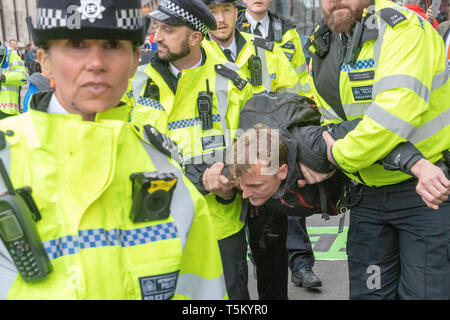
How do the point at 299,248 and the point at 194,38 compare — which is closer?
the point at 194,38

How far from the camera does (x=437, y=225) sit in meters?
2.81

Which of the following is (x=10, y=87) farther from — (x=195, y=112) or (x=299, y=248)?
(x=195, y=112)

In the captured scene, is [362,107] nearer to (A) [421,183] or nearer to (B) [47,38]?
(A) [421,183]

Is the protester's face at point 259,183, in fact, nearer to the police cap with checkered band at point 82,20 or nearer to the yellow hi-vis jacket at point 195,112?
the yellow hi-vis jacket at point 195,112

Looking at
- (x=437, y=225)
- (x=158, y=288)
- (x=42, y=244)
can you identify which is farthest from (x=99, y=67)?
(x=437, y=225)

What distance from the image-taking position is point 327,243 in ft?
18.1

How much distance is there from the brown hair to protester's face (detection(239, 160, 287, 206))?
0.02m

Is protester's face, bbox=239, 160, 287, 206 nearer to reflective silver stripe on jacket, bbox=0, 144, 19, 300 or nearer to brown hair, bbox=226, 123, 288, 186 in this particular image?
brown hair, bbox=226, 123, 288, 186

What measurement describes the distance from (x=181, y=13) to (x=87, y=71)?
197cm

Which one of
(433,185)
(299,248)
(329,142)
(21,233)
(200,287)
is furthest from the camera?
(299,248)

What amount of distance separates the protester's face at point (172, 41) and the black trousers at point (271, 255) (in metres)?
1.21

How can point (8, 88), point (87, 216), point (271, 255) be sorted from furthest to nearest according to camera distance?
point (8, 88) < point (271, 255) < point (87, 216)

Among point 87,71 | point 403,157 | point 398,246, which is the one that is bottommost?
point 398,246

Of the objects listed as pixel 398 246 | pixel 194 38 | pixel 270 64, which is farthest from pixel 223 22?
A: pixel 398 246
